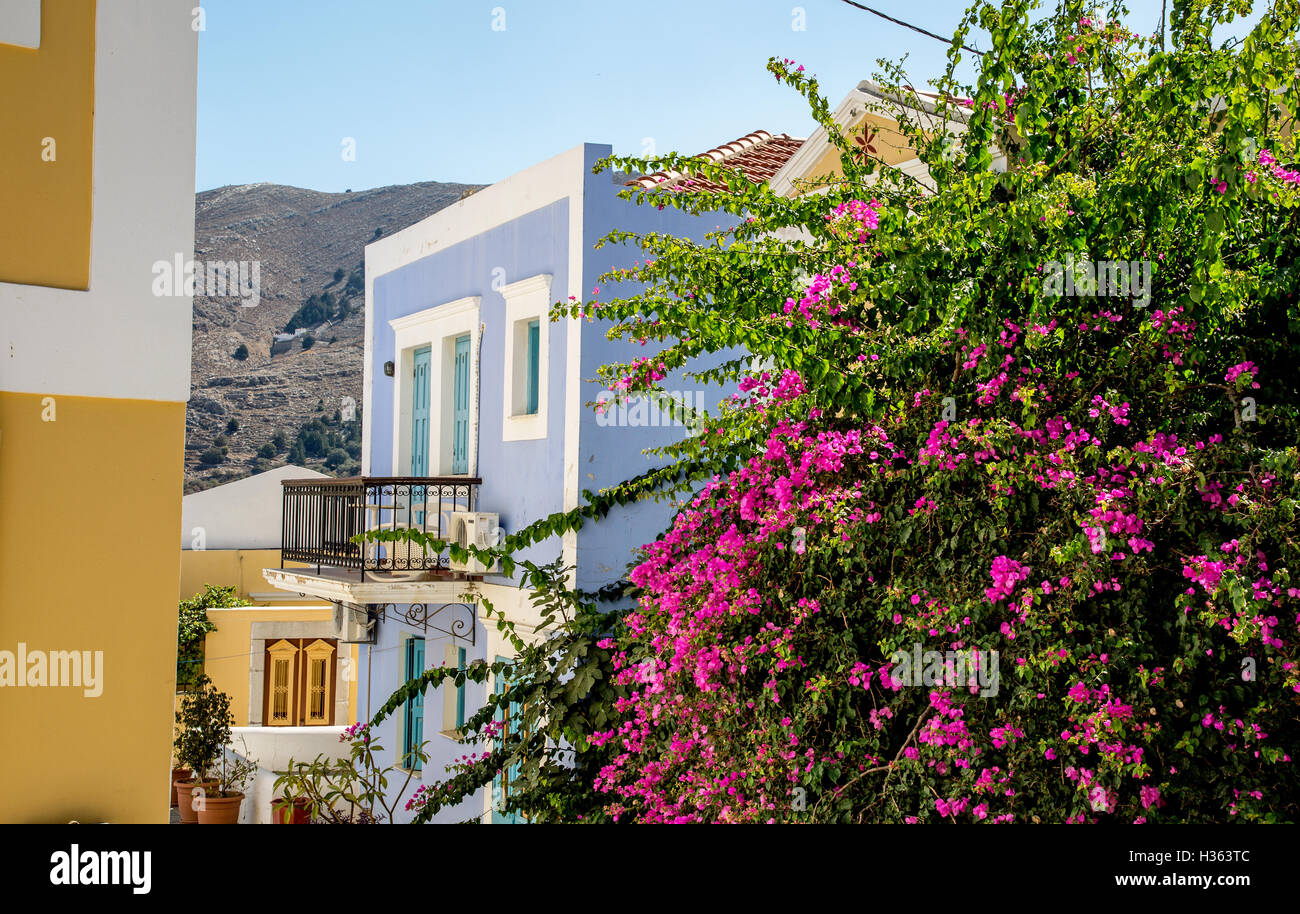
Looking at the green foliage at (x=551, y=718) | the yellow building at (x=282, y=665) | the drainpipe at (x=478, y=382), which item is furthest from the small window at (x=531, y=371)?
the yellow building at (x=282, y=665)

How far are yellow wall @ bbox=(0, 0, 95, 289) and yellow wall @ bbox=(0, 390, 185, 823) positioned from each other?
0.48 meters

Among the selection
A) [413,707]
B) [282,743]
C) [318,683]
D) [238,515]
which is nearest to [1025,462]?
[413,707]

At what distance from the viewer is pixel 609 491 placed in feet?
31.0

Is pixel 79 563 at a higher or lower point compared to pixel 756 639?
higher

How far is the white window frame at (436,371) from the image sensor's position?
11828 mm

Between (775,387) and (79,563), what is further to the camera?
(775,387)

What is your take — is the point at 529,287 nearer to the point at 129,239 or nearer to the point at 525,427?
the point at 525,427

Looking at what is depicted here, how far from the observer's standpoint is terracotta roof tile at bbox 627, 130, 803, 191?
34.6ft

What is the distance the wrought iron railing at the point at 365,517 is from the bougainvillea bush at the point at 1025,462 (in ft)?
18.9

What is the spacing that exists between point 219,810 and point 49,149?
40.3ft

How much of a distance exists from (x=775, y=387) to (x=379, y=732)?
9690 mm

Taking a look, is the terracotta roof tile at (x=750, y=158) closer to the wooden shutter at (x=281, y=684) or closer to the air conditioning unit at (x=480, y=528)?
the air conditioning unit at (x=480, y=528)

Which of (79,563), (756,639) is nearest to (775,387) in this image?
(756,639)

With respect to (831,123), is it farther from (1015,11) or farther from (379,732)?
(379,732)
